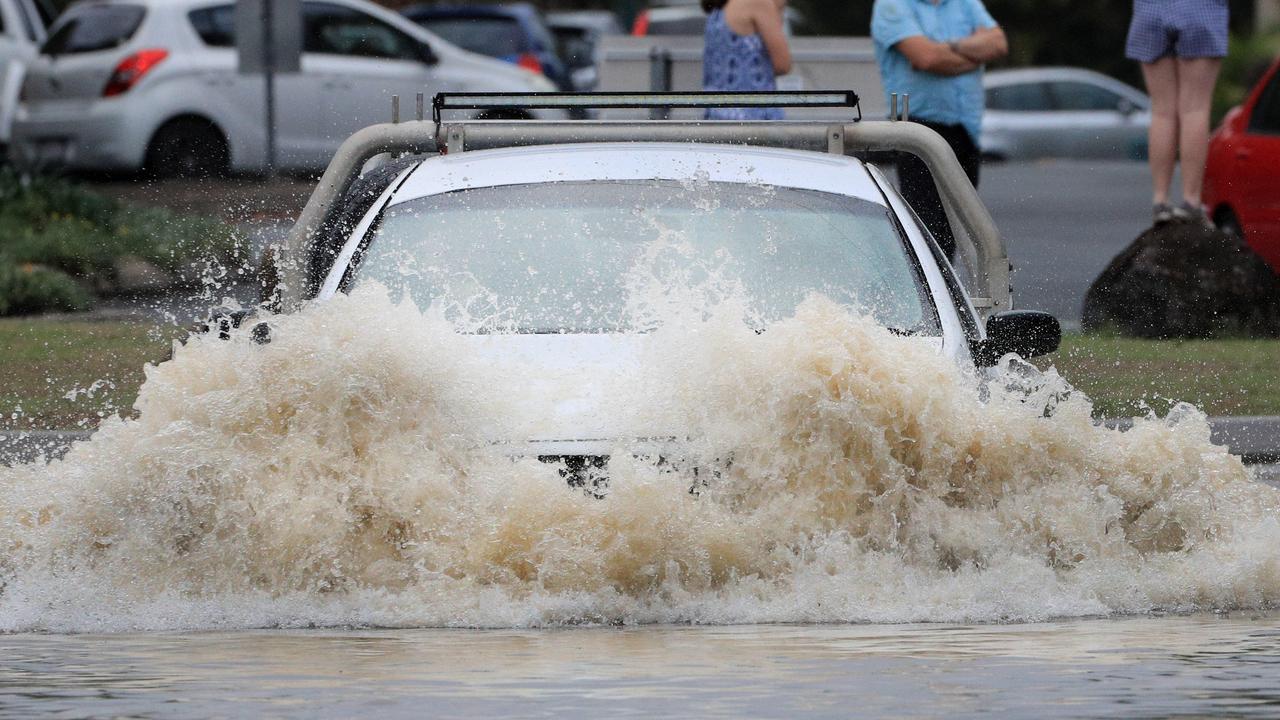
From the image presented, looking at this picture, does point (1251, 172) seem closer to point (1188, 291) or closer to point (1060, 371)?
point (1188, 291)

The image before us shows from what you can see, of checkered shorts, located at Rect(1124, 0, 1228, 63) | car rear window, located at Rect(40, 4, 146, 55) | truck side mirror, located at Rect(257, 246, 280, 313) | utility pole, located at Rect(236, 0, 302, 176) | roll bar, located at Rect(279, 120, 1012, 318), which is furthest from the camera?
car rear window, located at Rect(40, 4, 146, 55)

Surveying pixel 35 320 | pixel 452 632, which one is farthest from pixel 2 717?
pixel 35 320

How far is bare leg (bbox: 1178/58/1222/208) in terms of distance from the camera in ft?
43.7

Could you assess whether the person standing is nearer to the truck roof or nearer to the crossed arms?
the crossed arms

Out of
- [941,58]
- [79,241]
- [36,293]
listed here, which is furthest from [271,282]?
[79,241]

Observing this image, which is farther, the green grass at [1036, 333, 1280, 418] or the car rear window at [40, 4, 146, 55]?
the car rear window at [40, 4, 146, 55]

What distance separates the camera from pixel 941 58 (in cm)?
1201

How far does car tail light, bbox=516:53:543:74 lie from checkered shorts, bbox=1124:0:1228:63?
1351 cm

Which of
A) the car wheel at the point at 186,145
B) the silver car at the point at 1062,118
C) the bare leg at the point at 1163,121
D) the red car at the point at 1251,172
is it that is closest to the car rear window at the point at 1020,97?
the silver car at the point at 1062,118

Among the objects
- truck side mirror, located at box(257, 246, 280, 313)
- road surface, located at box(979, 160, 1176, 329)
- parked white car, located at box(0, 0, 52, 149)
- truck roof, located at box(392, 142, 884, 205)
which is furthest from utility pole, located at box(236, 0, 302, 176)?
truck roof, located at box(392, 142, 884, 205)

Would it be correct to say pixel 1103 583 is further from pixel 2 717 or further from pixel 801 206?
pixel 2 717

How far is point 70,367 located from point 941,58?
13.8 feet

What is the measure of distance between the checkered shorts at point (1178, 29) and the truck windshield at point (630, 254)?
606 centimetres

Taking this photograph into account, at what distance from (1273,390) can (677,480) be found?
5546 mm
